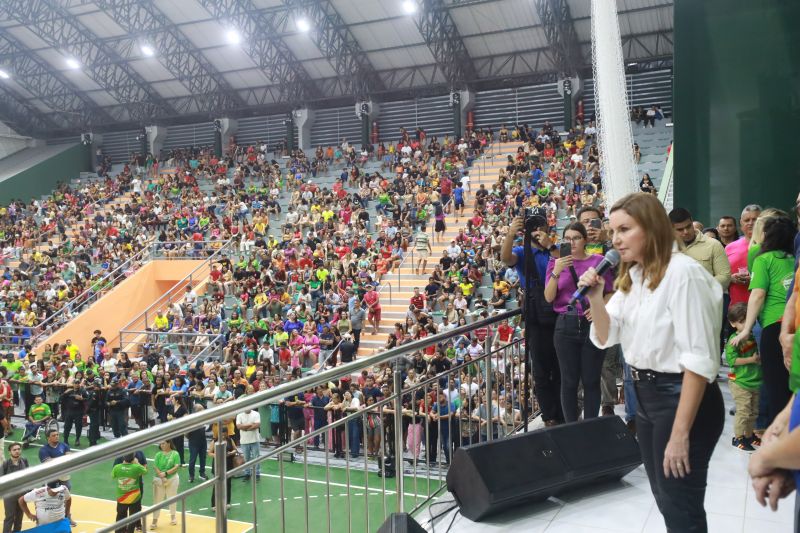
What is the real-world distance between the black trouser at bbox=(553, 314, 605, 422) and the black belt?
1788 millimetres

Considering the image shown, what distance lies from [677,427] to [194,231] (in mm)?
25842

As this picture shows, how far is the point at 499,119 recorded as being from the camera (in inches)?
1190

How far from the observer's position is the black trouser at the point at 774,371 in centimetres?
415

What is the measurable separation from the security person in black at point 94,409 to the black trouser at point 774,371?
44.5 feet

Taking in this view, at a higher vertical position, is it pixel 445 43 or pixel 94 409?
pixel 445 43

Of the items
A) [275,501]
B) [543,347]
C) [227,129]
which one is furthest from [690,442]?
[227,129]

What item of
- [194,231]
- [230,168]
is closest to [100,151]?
[230,168]

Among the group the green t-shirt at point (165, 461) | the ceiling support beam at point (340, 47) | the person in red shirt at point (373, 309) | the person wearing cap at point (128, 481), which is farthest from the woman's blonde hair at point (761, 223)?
the ceiling support beam at point (340, 47)

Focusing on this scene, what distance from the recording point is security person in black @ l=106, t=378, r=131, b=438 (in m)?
14.4

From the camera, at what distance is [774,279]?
4.11 m

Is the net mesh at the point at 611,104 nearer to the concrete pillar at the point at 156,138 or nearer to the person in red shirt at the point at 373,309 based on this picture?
the person in red shirt at the point at 373,309

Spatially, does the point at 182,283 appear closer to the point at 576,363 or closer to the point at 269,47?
the point at 269,47

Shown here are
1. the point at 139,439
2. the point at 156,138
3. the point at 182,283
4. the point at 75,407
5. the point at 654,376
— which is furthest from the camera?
the point at 156,138

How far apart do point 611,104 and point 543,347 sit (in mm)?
2881
